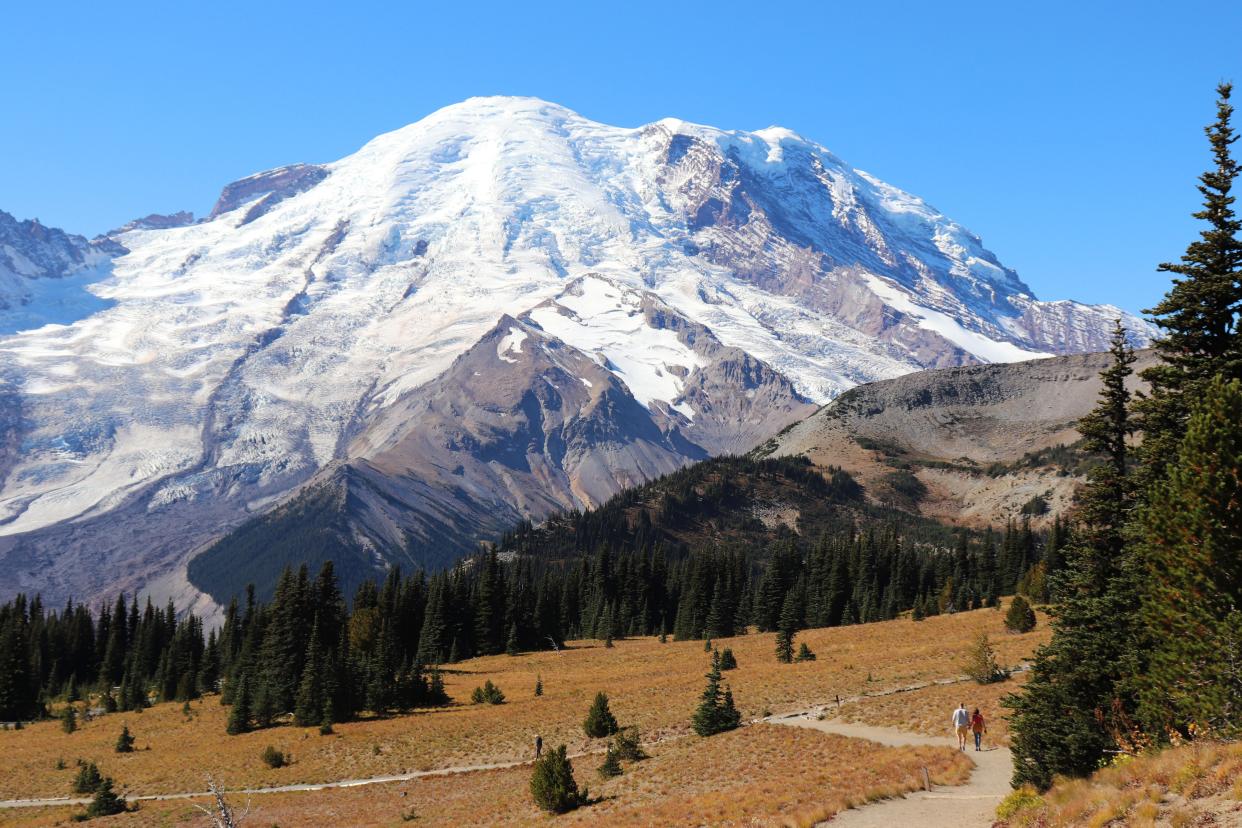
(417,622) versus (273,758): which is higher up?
(417,622)

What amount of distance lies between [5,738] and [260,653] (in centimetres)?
2150

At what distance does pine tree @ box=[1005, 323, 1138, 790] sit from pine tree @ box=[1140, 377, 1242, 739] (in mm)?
2156

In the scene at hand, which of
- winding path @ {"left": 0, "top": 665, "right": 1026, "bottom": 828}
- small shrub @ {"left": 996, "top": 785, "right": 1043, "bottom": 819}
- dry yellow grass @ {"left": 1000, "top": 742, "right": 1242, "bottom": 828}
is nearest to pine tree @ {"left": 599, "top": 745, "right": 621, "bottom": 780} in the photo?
winding path @ {"left": 0, "top": 665, "right": 1026, "bottom": 828}

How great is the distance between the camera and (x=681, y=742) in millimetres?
51844

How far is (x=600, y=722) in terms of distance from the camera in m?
58.9

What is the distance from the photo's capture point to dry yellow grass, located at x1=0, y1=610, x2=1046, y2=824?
6125 cm

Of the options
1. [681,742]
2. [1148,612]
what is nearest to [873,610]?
[681,742]

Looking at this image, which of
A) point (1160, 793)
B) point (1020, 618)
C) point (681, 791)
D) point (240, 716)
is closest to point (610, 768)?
point (681, 791)

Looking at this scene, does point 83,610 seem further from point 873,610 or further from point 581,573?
point 873,610

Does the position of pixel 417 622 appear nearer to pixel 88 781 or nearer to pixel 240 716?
pixel 240 716

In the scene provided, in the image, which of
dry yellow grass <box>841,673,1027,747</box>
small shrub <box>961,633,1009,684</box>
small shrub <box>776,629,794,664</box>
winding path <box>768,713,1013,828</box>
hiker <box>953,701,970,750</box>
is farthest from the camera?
small shrub <box>776,629,794,664</box>

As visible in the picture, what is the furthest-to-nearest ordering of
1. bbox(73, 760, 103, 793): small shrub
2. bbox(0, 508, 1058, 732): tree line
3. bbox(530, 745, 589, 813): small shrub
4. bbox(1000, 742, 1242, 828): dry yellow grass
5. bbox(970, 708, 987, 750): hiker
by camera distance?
1. bbox(0, 508, 1058, 732): tree line
2. bbox(73, 760, 103, 793): small shrub
3. bbox(530, 745, 589, 813): small shrub
4. bbox(970, 708, 987, 750): hiker
5. bbox(1000, 742, 1242, 828): dry yellow grass

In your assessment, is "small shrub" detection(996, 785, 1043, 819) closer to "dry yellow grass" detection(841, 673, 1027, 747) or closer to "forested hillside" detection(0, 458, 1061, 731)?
"dry yellow grass" detection(841, 673, 1027, 747)

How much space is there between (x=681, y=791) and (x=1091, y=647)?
1824 centimetres
